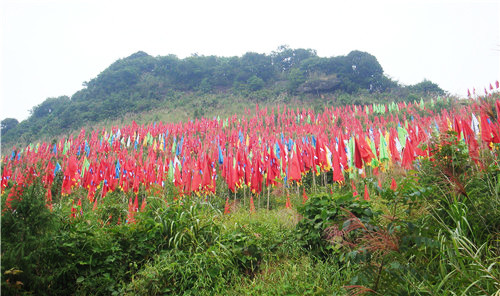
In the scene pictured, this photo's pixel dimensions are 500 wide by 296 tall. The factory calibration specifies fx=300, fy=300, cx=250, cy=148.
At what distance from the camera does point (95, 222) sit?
414 cm

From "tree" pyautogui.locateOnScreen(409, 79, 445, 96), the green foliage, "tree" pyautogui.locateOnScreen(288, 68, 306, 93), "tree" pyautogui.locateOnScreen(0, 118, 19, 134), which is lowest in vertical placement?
the green foliage

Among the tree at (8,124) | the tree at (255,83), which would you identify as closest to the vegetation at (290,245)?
the tree at (255,83)

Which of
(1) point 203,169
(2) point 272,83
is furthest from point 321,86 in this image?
(1) point 203,169

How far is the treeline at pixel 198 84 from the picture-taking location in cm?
3669

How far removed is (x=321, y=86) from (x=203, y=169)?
35.2m

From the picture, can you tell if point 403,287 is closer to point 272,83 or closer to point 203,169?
point 203,169

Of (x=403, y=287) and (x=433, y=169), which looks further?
(x=433, y=169)

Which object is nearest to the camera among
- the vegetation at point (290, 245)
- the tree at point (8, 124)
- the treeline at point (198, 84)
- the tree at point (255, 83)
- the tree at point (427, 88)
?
the vegetation at point (290, 245)

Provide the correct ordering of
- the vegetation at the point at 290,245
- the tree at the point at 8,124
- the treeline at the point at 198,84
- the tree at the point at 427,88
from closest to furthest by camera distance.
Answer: the vegetation at the point at 290,245
the tree at the point at 427,88
the treeline at the point at 198,84
the tree at the point at 8,124

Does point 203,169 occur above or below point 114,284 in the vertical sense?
above

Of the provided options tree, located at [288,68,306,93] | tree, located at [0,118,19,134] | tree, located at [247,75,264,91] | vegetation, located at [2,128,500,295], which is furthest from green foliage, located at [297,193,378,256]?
tree, located at [0,118,19,134]

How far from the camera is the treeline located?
120 ft

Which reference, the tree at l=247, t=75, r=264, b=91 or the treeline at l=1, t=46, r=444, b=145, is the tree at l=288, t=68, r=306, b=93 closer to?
the treeline at l=1, t=46, r=444, b=145

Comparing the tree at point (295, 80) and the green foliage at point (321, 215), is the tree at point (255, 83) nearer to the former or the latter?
the tree at point (295, 80)
